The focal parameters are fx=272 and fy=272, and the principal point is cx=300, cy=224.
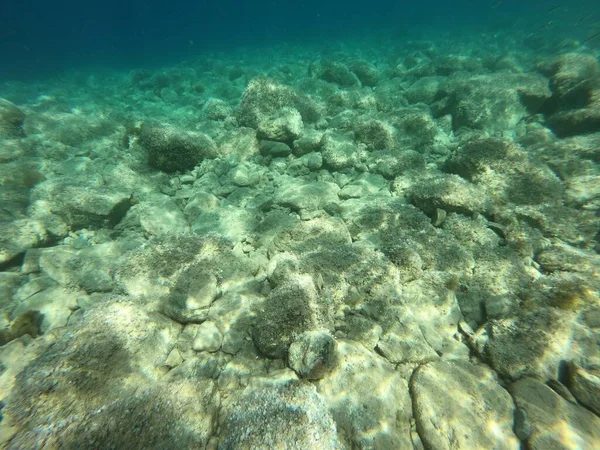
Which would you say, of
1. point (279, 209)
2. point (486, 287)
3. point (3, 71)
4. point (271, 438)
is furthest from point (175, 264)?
point (3, 71)

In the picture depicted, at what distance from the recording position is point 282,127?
6348mm

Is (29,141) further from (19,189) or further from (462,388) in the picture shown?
(462,388)

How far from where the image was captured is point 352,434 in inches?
88.1

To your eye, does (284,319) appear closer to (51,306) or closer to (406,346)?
(406,346)

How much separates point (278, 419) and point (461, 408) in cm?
163

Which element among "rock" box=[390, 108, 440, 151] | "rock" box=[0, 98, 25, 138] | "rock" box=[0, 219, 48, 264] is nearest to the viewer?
"rock" box=[0, 219, 48, 264]

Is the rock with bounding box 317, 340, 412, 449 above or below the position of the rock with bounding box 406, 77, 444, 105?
below

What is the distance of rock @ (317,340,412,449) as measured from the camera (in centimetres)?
224

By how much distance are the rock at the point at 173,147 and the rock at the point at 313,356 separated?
498cm

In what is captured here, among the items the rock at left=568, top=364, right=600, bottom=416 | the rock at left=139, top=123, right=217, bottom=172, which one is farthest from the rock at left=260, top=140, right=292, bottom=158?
the rock at left=568, top=364, right=600, bottom=416

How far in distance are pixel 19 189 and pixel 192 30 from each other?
66.4m

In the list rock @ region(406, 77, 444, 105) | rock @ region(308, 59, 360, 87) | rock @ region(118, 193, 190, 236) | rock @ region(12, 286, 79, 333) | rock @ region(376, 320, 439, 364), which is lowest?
rock @ region(12, 286, 79, 333)

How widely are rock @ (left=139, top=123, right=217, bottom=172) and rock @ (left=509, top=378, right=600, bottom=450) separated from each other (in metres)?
6.45

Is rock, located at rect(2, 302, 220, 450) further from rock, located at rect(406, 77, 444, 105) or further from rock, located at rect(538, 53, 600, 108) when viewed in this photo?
rock, located at rect(406, 77, 444, 105)
